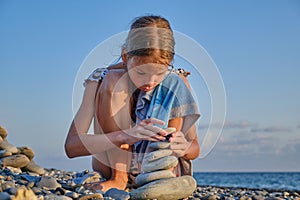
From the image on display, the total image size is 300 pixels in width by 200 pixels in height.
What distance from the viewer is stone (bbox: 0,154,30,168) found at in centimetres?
507

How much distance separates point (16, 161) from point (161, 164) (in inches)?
100

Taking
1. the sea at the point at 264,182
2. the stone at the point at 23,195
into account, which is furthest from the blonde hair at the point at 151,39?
the sea at the point at 264,182

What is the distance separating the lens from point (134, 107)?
12.2ft

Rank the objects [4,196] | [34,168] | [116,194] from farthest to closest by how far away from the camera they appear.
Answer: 1. [34,168]
2. [116,194]
3. [4,196]

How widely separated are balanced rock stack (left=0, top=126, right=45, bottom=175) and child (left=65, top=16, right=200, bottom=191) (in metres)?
1.63

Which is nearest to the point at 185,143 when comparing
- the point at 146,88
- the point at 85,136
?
the point at 146,88

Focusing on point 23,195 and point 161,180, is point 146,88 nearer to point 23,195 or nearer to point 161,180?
point 161,180

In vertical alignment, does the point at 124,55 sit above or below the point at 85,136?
above

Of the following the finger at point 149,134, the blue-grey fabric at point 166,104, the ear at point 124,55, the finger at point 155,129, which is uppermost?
the ear at point 124,55

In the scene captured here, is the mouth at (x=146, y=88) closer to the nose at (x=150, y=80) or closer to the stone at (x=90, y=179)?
the nose at (x=150, y=80)

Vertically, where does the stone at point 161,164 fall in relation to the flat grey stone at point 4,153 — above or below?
above

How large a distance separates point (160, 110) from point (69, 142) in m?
0.79

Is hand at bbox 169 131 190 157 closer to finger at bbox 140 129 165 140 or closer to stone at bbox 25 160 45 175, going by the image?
finger at bbox 140 129 165 140

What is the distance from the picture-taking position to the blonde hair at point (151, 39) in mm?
3363
